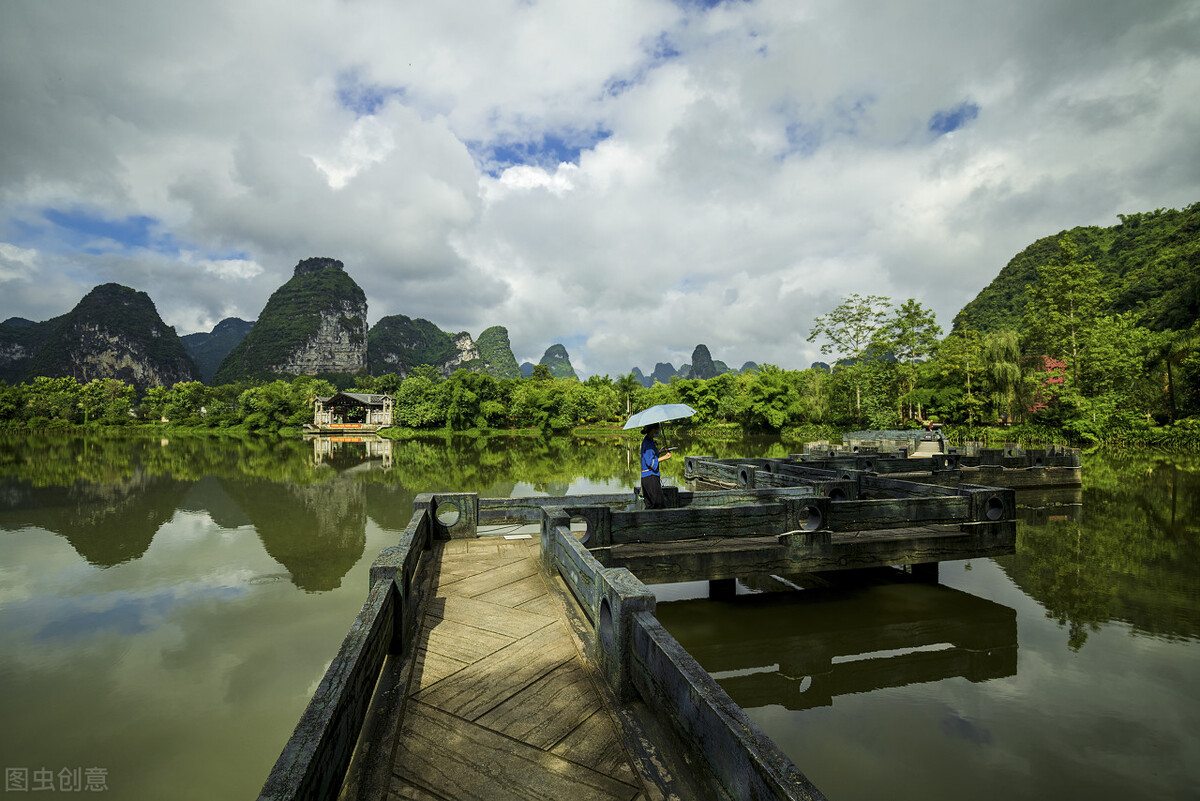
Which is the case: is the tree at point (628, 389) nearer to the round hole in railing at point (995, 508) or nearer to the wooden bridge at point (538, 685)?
the round hole in railing at point (995, 508)

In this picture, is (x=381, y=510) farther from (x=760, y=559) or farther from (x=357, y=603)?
(x=760, y=559)

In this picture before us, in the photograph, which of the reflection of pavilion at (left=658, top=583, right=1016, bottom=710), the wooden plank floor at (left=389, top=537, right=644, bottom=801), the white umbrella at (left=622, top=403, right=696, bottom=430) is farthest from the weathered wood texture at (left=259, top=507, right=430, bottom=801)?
the reflection of pavilion at (left=658, top=583, right=1016, bottom=710)

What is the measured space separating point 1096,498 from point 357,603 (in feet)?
64.9

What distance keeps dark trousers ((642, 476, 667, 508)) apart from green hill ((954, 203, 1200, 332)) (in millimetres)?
44554

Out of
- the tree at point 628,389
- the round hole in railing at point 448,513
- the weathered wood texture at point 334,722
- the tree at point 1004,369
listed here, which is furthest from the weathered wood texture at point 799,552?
the tree at point 628,389

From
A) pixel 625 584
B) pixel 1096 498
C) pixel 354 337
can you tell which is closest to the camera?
pixel 625 584

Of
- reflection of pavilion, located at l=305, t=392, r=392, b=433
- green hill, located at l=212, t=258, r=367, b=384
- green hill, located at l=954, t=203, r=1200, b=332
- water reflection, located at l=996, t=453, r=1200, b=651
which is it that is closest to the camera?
water reflection, located at l=996, t=453, r=1200, b=651

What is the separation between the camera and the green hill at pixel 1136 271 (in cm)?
4012

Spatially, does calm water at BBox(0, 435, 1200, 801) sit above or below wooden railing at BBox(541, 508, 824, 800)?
below

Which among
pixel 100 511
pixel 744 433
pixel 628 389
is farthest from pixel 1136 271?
pixel 100 511

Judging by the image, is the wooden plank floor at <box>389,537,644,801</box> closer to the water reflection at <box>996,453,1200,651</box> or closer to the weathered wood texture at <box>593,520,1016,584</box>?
the weathered wood texture at <box>593,520,1016,584</box>

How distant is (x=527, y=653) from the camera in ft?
13.7

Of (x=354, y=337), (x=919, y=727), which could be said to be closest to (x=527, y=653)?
(x=919, y=727)

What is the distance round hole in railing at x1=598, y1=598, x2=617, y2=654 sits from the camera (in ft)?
11.3
